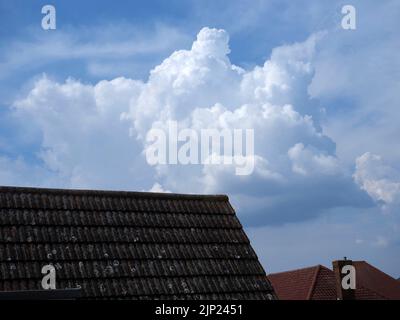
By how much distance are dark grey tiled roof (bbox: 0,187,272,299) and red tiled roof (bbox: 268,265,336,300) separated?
519 inches

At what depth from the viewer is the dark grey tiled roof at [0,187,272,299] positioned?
12.6 metres

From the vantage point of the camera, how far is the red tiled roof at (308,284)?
89.4ft

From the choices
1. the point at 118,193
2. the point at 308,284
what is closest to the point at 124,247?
the point at 118,193

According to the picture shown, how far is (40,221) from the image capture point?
13.6 m

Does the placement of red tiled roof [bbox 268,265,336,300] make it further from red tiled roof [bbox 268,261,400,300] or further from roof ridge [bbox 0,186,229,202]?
roof ridge [bbox 0,186,229,202]

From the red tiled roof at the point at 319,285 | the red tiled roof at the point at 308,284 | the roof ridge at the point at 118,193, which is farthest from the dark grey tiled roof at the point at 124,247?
the red tiled roof at the point at 319,285

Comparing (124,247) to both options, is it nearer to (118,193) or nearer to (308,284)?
(118,193)

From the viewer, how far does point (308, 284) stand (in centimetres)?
2814

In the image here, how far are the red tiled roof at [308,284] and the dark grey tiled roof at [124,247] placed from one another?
13179 millimetres

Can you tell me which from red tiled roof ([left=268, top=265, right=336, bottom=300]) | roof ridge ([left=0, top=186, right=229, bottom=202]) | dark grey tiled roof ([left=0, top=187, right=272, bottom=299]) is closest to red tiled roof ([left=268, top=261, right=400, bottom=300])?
red tiled roof ([left=268, top=265, right=336, bottom=300])

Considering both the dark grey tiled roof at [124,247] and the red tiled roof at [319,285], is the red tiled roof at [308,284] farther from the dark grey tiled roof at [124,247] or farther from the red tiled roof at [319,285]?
the dark grey tiled roof at [124,247]

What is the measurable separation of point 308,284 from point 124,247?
16829 millimetres
